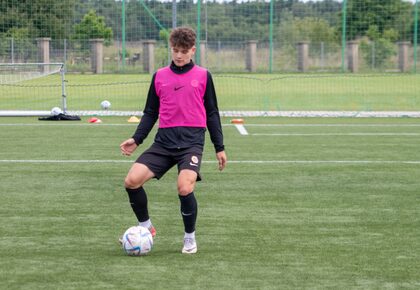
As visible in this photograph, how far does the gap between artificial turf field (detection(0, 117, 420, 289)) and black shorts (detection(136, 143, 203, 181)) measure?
658 millimetres

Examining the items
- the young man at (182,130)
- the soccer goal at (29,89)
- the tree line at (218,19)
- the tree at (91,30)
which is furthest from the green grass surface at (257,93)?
the young man at (182,130)

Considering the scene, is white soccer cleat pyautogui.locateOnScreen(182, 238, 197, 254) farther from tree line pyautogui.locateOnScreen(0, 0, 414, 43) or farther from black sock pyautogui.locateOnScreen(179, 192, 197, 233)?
tree line pyautogui.locateOnScreen(0, 0, 414, 43)

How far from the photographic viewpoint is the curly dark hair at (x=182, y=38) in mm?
7262

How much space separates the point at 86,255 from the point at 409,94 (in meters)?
27.0

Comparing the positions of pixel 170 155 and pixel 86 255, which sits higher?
pixel 170 155

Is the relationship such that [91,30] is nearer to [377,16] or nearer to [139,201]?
[377,16]

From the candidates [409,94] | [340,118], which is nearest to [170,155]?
[340,118]

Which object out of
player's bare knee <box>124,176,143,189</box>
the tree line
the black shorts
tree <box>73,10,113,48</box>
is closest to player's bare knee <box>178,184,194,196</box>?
the black shorts

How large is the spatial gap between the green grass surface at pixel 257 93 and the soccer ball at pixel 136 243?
1788 cm

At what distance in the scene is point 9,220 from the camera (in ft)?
28.8

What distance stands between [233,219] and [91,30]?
28190 mm

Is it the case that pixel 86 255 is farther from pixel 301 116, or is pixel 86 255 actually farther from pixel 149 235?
pixel 301 116

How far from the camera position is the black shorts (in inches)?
293

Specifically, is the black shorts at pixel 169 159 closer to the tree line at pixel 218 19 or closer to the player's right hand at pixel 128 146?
the player's right hand at pixel 128 146
